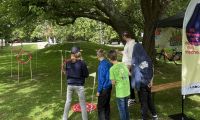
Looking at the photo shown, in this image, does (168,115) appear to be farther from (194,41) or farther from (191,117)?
(194,41)

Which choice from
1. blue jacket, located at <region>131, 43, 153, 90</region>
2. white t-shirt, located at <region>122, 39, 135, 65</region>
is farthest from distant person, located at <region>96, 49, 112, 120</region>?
white t-shirt, located at <region>122, 39, 135, 65</region>

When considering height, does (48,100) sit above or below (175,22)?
below

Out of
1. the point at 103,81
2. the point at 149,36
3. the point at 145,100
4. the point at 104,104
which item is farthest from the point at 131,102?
the point at 149,36

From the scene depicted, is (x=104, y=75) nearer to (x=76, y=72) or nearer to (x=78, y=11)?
(x=76, y=72)

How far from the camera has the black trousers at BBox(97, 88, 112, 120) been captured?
9.81 m

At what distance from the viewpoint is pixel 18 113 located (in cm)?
1229

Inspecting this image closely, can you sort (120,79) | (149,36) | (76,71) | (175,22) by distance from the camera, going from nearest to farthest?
(120,79), (76,71), (175,22), (149,36)

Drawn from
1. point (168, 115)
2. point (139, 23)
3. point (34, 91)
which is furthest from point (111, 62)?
point (139, 23)

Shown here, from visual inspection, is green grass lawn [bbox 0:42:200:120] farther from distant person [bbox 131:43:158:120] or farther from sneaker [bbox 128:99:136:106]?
distant person [bbox 131:43:158:120]

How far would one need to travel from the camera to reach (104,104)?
997 cm

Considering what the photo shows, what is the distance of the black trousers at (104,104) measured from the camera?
32.2 feet

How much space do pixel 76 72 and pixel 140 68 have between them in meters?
1.52

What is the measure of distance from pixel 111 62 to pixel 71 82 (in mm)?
1137

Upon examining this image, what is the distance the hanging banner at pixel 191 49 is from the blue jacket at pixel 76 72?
233 centimetres
